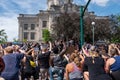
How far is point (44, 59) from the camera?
1499 cm

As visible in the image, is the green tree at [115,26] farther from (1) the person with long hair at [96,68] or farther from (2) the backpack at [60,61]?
(1) the person with long hair at [96,68]

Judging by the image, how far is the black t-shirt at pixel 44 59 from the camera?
14.9 meters

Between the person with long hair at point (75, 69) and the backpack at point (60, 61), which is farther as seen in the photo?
the backpack at point (60, 61)

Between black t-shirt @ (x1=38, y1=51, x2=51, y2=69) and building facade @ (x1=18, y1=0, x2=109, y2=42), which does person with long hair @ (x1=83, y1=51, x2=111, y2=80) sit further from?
building facade @ (x1=18, y1=0, x2=109, y2=42)

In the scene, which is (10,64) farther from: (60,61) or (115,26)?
(115,26)

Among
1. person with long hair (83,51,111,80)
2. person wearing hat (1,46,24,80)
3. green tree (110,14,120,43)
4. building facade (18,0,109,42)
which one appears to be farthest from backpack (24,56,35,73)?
building facade (18,0,109,42)

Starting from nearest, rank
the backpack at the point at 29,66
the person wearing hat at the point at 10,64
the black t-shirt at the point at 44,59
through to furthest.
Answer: the person wearing hat at the point at 10,64, the backpack at the point at 29,66, the black t-shirt at the point at 44,59

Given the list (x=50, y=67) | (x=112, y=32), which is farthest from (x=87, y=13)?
(x=50, y=67)

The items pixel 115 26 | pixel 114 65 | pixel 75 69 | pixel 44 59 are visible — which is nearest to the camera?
pixel 114 65

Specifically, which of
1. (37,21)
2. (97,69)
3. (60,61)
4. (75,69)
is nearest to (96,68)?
(97,69)

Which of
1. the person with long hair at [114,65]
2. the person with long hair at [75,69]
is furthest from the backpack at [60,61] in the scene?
the person with long hair at [114,65]

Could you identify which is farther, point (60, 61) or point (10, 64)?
point (60, 61)

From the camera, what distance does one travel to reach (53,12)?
134 metres

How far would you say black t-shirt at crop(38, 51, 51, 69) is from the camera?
585 inches
